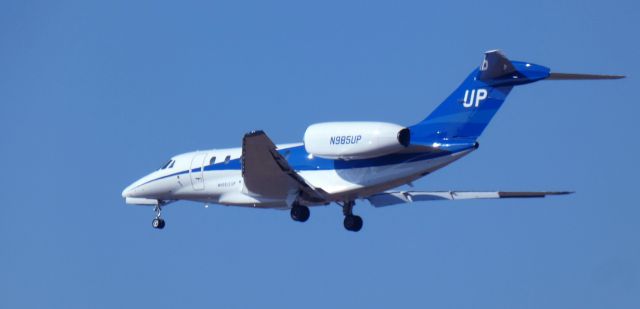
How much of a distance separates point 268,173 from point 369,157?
328 centimetres

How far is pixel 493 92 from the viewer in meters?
35.3

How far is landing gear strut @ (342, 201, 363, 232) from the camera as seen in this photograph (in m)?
39.4

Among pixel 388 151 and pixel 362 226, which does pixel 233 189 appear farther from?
pixel 388 151

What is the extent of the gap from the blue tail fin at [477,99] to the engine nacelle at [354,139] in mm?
1395

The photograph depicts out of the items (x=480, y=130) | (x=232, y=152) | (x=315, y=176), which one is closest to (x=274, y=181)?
(x=315, y=176)

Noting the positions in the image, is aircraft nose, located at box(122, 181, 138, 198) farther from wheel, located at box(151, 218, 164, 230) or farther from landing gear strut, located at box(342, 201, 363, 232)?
landing gear strut, located at box(342, 201, 363, 232)

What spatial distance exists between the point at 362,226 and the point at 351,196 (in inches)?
64.0

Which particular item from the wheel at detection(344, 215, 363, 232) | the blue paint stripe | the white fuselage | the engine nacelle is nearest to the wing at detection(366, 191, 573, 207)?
the wheel at detection(344, 215, 363, 232)

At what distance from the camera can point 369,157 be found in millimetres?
36156

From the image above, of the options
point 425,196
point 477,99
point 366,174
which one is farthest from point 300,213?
point 477,99

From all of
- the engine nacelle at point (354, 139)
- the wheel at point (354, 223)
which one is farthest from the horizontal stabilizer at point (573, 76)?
the wheel at point (354, 223)

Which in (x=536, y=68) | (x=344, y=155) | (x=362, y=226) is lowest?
(x=362, y=226)

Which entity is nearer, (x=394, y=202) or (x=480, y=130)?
(x=480, y=130)

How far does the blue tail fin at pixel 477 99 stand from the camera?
Result: 34.5 meters
